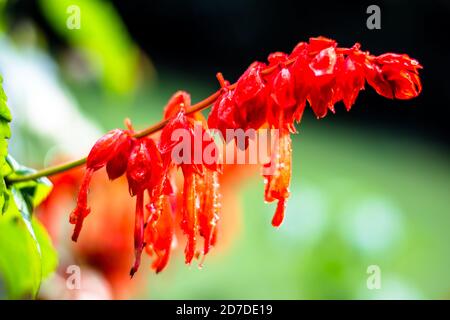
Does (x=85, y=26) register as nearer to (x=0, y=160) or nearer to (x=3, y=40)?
(x=3, y=40)

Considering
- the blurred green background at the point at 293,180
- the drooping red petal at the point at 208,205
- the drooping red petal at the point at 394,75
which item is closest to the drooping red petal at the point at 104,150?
the drooping red petal at the point at 208,205

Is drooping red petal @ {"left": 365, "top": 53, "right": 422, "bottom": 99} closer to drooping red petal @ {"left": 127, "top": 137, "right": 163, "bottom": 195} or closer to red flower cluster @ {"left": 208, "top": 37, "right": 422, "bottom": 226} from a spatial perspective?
red flower cluster @ {"left": 208, "top": 37, "right": 422, "bottom": 226}

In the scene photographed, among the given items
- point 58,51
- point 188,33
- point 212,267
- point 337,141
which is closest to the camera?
point 212,267

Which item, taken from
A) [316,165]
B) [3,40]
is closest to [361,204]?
[316,165]

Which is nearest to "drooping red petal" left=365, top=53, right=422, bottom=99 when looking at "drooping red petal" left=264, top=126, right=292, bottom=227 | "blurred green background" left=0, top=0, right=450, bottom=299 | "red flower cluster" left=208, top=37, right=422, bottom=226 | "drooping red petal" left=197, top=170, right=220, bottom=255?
"red flower cluster" left=208, top=37, right=422, bottom=226

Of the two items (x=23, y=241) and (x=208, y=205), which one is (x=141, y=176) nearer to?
(x=208, y=205)
